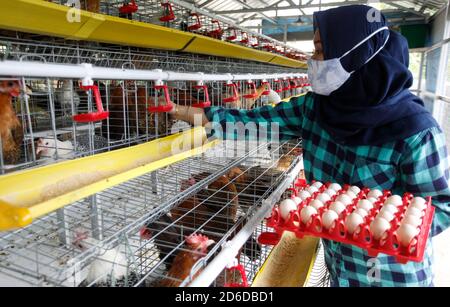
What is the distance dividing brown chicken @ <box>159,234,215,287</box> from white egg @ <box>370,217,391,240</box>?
1.65ft

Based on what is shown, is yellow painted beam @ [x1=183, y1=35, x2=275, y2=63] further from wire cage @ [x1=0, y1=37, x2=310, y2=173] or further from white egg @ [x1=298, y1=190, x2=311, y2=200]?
white egg @ [x1=298, y1=190, x2=311, y2=200]

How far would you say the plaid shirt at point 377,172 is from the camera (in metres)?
1.09

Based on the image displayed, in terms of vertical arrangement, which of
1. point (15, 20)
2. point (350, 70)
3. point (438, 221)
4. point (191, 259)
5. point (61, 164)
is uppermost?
point (15, 20)

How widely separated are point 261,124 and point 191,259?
0.76 m

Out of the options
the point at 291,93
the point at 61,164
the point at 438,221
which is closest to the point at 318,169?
the point at 438,221

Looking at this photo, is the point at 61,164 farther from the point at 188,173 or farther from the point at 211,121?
the point at 188,173

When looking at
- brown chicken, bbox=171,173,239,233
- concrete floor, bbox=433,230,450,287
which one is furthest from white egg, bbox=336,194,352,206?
concrete floor, bbox=433,230,450,287

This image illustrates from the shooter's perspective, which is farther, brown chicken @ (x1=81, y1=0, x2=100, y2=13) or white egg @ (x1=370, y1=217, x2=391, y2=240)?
brown chicken @ (x1=81, y1=0, x2=100, y2=13)

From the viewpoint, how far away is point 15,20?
5.75ft

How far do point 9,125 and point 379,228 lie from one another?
1416mm

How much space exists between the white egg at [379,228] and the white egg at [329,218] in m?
0.10

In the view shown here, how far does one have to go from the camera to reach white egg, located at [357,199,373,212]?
3.20 ft

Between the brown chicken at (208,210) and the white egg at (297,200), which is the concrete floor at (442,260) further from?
the white egg at (297,200)

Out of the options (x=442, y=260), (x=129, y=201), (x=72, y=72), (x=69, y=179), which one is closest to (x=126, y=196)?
(x=129, y=201)
